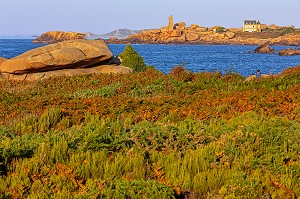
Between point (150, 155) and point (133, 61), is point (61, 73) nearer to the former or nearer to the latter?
point (133, 61)

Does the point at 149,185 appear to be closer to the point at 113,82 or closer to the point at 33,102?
the point at 33,102

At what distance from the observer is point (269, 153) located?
681 cm

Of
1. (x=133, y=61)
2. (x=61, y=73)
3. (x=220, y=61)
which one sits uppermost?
(x=133, y=61)

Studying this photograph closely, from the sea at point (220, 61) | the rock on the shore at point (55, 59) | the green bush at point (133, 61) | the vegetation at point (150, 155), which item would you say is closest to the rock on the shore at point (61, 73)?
the rock on the shore at point (55, 59)

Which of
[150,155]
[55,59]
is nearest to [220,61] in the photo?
[55,59]

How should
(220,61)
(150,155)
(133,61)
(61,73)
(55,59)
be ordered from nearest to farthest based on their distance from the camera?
(150,155) → (61,73) → (55,59) → (133,61) → (220,61)

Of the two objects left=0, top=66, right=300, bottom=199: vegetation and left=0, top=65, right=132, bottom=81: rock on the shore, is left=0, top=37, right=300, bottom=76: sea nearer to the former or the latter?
left=0, top=65, right=132, bottom=81: rock on the shore

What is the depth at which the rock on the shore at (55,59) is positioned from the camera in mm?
25212

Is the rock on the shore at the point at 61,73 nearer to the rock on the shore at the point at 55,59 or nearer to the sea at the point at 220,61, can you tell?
the rock on the shore at the point at 55,59

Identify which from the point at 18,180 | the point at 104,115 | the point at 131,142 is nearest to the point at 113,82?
the point at 104,115

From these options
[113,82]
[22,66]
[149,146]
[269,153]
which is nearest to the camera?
[269,153]

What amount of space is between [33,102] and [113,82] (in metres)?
6.47

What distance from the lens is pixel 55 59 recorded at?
25.3m

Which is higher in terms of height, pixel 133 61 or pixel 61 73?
pixel 133 61
